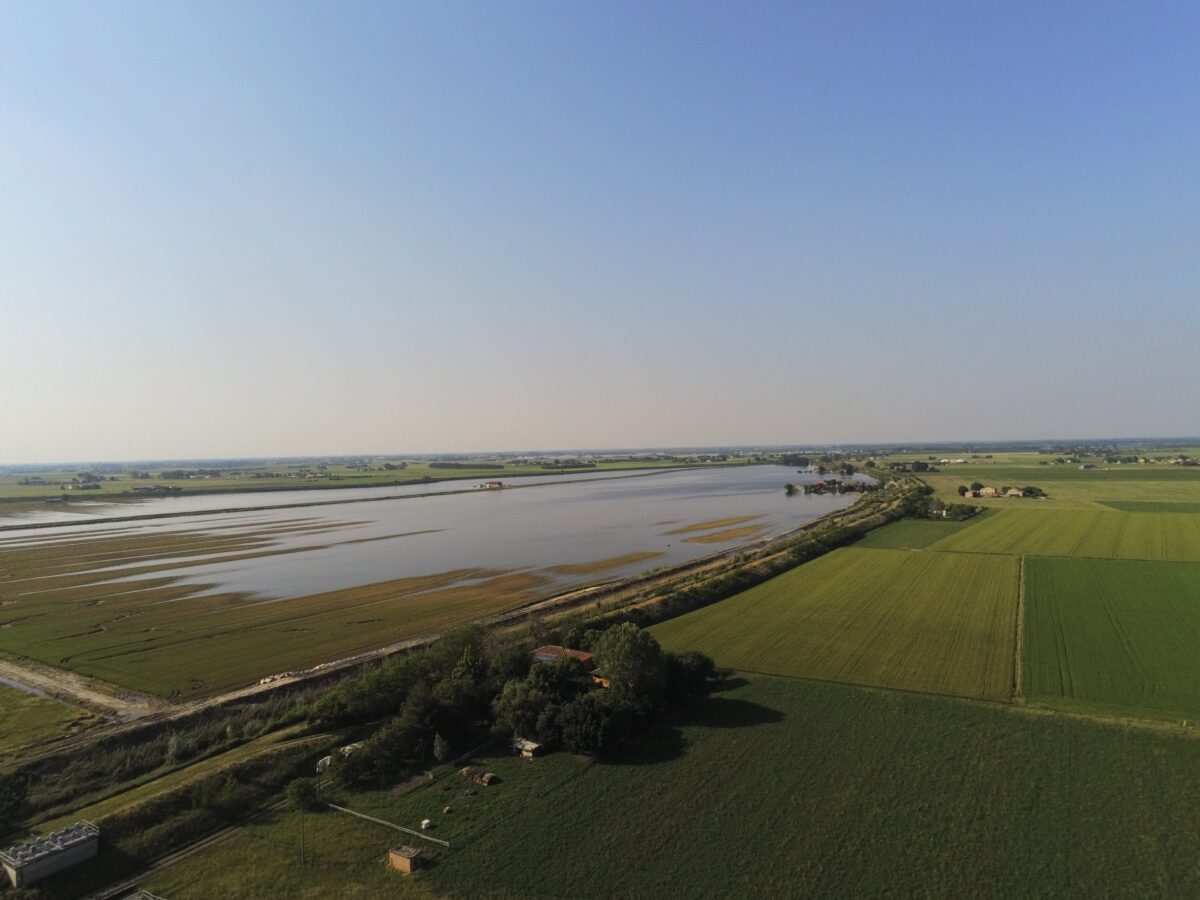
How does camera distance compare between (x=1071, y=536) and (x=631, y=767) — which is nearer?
(x=631, y=767)

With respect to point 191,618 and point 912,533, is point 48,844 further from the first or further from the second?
point 912,533

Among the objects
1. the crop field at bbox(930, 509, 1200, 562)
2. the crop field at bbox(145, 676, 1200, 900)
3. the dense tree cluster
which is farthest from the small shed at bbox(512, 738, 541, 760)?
the crop field at bbox(930, 509, 1200, 562)

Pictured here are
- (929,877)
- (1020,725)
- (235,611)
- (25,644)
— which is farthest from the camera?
(235,611)

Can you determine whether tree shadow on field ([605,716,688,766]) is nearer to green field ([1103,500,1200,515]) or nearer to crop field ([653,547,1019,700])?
crop field ([653,547,1019,700])

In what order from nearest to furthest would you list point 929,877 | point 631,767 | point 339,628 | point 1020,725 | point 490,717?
1. point 929,877
2. point 631,767
3. point 1020,725
4. point 490,717
5. point 339,628

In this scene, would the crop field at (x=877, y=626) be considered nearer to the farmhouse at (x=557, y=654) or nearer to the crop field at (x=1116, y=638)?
the crop field at (x=1116, y=638)

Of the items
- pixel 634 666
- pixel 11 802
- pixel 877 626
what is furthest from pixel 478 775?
pixel 877 626

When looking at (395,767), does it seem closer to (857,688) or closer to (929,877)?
(929,877)

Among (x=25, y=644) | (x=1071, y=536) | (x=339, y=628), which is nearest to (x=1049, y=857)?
(x=339, y=628)
